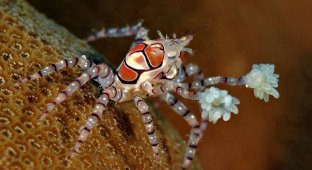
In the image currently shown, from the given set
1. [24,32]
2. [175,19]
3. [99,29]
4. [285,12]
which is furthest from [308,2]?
[24,32]

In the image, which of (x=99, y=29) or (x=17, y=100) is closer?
(x=17, y=100)

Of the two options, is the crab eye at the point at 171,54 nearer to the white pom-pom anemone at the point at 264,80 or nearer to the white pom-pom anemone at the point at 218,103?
the white pom-pom anemone at the point at 218,103

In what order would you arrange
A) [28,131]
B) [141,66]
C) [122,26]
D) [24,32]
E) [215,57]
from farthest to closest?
1. [122,26]
2. [215,57]
3. [141,66]
4. [24,32]
5. [28,131]

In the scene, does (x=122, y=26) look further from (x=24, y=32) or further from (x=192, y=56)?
(x=24, y=32)

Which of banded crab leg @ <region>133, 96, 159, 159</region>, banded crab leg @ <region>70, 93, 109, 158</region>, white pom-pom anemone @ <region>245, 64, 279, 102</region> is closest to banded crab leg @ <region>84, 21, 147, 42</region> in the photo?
banded crab leg @ <region>133, 96, 159, 159</region>

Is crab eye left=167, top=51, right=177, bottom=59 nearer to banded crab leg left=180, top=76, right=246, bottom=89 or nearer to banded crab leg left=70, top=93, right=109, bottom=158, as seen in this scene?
banded crab leg left=180, top=76, right=246, bottom=89

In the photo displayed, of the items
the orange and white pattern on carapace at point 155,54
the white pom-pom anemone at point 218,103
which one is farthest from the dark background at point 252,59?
the white pom-pom anemone at point 218,103

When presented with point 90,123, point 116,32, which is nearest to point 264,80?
point 90,123
